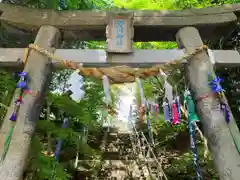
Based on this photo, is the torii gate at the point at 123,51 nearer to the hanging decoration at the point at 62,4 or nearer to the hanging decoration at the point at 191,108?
the hanging decoration at the point at 191,108

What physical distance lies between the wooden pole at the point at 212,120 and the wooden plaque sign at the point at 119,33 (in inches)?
26.4

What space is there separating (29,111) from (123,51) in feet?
3.97

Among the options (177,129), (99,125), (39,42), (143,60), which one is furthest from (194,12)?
(99,125)

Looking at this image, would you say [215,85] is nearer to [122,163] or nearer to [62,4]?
[122,163]

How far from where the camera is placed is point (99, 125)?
18.3 ft

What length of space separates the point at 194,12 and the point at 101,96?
2195 mm

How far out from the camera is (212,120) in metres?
2.62

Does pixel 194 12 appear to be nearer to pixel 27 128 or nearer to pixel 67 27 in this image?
pixel 67 27

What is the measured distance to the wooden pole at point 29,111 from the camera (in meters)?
2.32

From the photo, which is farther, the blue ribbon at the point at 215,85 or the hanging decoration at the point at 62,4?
the hanging decoration at the point at 62,4

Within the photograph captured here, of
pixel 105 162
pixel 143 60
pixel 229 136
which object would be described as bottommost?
pixel 229 136

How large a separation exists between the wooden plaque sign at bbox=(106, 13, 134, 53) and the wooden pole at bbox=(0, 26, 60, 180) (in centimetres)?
68

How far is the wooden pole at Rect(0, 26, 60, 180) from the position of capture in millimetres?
2320

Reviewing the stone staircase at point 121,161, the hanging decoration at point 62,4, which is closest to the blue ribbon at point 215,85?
the stone staircase at point 121,161
